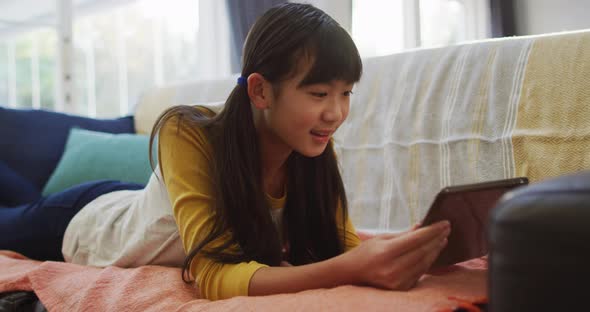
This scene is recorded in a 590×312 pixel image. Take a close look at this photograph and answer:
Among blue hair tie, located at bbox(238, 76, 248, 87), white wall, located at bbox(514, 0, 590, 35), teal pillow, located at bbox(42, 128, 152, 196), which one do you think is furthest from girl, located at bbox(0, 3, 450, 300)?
white wall, located at bbox(514, 0, 590, 35)

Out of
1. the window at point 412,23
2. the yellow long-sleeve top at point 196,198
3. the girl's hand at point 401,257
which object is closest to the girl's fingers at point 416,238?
the girl's hand at point 401,257

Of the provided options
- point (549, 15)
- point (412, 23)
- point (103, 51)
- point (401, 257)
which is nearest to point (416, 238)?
point (401, 257)

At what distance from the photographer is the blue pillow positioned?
5.75 ft

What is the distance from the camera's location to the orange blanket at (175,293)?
672mm

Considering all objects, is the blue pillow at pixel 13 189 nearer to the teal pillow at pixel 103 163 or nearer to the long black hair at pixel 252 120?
the teal pillow at pixel 103 163

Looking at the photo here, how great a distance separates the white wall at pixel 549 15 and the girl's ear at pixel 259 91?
3.43 metres

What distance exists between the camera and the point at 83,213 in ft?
4.30

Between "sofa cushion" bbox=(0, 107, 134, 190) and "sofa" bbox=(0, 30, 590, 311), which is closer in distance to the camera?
"sofa" bbox=(0, 30, 590, 311)

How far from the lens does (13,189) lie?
70.2 inches

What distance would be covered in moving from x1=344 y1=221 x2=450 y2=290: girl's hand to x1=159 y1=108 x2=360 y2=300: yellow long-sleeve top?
0.18 metres

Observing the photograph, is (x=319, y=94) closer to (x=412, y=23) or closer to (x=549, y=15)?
(x=412, y=23)

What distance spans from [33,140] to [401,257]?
1695 millimetres

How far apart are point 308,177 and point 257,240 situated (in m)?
0.22

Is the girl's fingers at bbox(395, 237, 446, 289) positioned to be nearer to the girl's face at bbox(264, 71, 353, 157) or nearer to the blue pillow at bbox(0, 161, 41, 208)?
the girl's face at bbox(264, 71, 353, 157)
